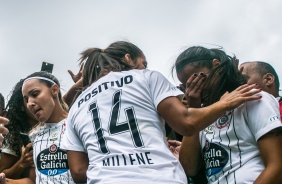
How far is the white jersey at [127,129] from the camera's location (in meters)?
2.20

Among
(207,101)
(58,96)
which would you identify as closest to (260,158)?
(207,101)

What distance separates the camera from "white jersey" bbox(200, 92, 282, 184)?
2.46 m

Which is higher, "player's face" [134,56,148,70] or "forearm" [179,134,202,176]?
"player's face" [134,56,148,70]

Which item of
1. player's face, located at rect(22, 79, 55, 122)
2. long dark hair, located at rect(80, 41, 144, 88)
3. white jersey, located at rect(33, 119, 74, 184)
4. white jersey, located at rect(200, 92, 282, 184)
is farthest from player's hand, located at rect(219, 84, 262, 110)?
player's face, located at rect(22, 79, 55, 122)

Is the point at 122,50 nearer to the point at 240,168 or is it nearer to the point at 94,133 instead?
the point at 94,133

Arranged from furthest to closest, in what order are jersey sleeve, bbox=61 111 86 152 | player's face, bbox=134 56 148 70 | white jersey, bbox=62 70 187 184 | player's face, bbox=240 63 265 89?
1. player's face, bbox=240 63 265 89
2. player's face, bbox=134 56 148 70
3. jersey sleeve, bbox=61 111 86 152
4. white jersey, bbox=62 70 187 184

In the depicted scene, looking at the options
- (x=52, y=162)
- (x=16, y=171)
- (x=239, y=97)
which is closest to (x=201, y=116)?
(x=239, y=97)

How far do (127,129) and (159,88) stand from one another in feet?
1.02

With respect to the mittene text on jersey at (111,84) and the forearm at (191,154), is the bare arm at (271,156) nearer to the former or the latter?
the forearm at (191,154)

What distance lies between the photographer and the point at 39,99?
13.5 ft

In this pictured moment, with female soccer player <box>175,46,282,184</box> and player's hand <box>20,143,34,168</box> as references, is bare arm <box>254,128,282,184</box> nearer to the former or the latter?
female soccer player <box>175,46,282,184</box>

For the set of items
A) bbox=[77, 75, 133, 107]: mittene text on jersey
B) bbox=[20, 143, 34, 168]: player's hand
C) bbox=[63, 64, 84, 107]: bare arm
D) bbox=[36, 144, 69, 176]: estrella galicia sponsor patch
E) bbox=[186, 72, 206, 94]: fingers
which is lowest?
bbox=[20, 143, 34, 168]: player's hand

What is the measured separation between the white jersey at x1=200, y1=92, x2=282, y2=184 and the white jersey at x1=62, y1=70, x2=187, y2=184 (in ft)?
1.23

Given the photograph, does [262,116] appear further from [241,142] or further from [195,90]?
[195,90]
